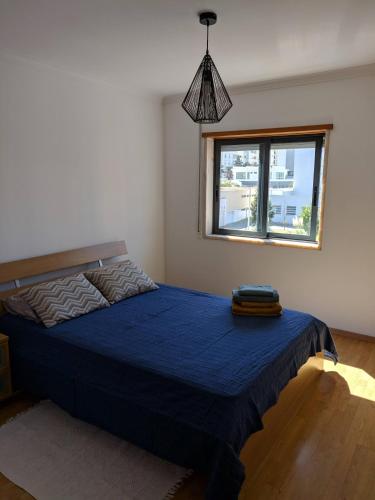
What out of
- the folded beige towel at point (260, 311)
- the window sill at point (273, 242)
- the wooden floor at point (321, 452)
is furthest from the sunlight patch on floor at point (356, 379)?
the window sill at point (273, 242)

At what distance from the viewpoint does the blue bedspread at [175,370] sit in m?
1.80

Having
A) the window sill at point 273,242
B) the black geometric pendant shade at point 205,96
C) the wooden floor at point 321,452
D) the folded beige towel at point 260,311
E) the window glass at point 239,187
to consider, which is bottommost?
the wooden floor at point 321,452

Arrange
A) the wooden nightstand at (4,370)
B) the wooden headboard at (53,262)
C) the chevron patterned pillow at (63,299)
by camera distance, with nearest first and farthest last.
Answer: the wooden nightstand at (4,370) → the chevron patterned pillow at (63,299) → the wooden headboard at (53,262)

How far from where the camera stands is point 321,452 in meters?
2.18

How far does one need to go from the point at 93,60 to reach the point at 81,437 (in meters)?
2.75

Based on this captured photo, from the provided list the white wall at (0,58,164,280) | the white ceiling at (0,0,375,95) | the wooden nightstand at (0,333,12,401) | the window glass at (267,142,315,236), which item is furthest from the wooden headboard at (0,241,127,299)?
the window glass at (267,142,315,236)

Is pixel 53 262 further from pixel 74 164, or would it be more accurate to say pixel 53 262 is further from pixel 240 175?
pixel 240 175

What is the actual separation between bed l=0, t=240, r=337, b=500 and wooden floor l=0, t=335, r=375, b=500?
10.4 inches

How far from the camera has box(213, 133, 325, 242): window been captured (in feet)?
12.7

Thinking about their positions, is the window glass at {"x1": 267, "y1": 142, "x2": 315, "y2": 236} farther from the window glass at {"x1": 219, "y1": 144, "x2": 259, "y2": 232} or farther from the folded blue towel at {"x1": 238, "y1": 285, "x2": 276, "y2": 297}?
the folded blue towel at {"x1": 238, "y1": 285, "x2": 276, "y2": 297}

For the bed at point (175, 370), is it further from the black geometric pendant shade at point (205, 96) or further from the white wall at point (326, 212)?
the black geometric pendant shade at point (205, 96)

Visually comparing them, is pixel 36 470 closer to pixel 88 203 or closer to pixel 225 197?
pixel 88 203

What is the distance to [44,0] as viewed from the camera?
204cm

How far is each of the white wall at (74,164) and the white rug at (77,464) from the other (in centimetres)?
137
